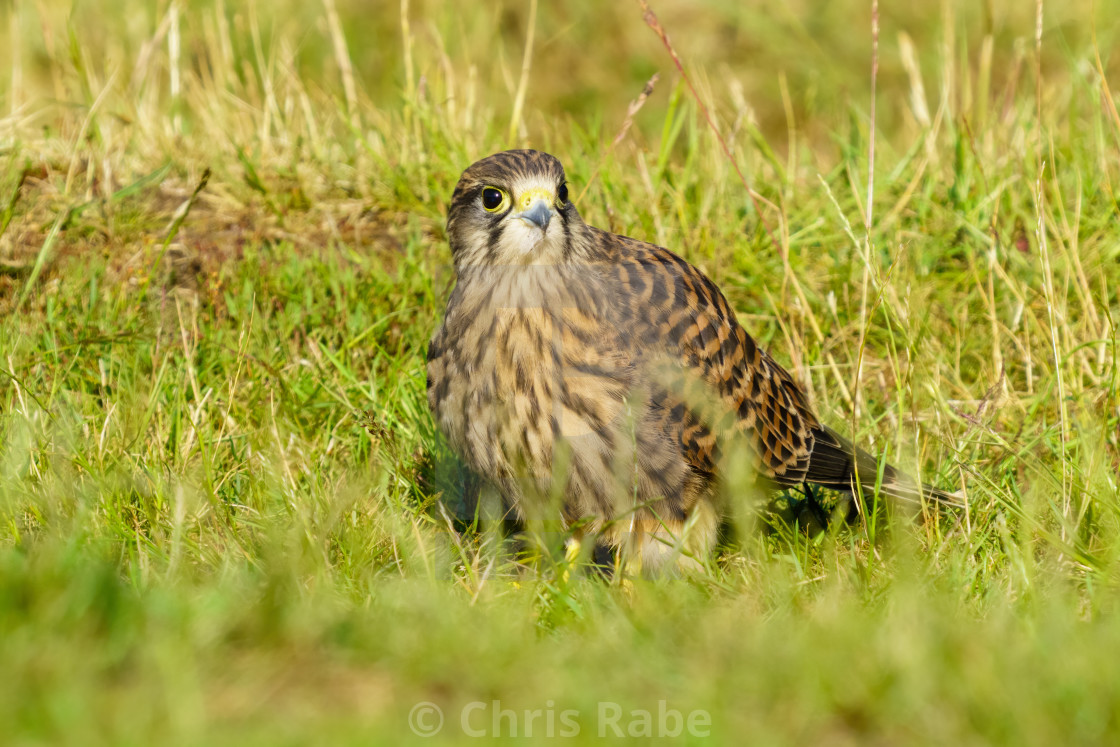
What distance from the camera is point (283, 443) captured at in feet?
12.1

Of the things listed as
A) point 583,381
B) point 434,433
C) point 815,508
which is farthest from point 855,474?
point 434,433

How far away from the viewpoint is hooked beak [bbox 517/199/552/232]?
10.4 ft

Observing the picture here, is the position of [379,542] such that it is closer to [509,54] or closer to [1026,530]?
[1026,530]

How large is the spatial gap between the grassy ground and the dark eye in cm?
78

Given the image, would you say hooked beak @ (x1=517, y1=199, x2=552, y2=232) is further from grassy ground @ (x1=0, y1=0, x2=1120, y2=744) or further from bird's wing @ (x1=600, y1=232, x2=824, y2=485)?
grassy ground @ (x1=0, y1=0, x2=1120, y2=744)

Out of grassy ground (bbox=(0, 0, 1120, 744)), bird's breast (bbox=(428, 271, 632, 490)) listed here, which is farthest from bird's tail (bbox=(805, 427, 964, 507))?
bird's breast (bbox=(428, 271, 632, 490))

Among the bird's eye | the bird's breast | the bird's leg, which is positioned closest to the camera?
the bird's breast

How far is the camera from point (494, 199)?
10.8 ft

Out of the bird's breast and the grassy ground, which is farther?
the bird's breast

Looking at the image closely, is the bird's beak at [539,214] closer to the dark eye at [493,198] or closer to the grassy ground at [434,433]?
the dark eye at [493,198]

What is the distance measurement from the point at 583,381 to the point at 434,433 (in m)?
0.77

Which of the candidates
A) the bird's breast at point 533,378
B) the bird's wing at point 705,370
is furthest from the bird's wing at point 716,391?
the bird's breast at point 533,378

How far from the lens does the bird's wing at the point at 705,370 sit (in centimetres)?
329

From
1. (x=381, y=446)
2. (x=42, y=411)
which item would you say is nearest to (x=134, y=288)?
(x=42, y=411)
